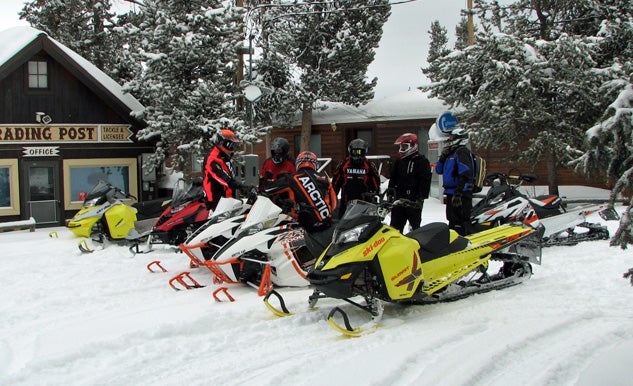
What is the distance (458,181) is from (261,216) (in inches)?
96.6

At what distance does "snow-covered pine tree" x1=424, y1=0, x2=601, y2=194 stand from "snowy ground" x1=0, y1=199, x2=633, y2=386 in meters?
7.45

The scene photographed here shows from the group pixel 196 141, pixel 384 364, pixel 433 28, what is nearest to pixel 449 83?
pixel 196 141

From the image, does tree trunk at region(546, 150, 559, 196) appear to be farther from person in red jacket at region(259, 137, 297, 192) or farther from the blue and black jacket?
person in red jacket at region(259, 137, 297, 192)

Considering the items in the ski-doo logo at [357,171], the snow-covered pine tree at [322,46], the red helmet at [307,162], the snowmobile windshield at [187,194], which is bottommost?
the snowmobile windshield at [187,194]

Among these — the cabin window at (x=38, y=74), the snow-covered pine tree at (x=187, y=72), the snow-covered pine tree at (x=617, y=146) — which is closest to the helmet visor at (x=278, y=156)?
the snow-covered pine tree at (x=617, y=146)

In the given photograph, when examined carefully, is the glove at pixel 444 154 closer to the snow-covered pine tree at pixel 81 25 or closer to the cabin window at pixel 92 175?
the cabin window at pixel 92 175

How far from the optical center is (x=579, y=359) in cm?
344

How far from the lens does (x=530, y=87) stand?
12.1 metres

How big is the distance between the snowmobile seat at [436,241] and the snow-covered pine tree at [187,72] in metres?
8.81

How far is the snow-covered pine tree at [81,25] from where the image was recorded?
22797mm

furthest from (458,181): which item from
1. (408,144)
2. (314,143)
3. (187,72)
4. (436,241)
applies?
(314,143)

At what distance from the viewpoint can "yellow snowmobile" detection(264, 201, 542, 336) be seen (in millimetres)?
3969

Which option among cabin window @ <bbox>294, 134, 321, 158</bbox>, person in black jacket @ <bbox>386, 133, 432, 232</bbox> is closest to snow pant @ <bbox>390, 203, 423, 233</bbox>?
person in black jacket @ <bbox>386, 133, 432, 232</bbox>

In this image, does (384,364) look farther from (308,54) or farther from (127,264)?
(308,54)
